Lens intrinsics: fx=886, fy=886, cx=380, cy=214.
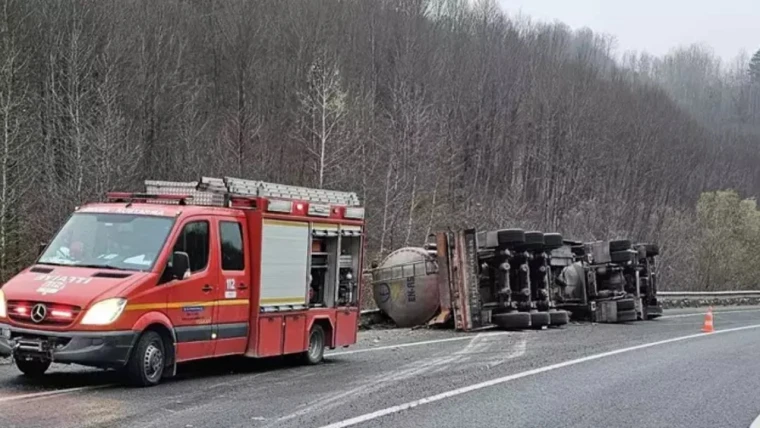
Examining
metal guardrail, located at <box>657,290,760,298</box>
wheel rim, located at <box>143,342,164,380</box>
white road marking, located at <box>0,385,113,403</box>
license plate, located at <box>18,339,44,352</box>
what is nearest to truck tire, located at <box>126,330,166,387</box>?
wheel rim, located at <box>143,342,164,380</box>

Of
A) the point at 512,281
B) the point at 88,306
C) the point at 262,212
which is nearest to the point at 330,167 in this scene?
the point at 512,281

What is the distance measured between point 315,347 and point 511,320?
841 centimetres

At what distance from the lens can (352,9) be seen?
53.9 m

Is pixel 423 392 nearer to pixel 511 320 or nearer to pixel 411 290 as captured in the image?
pixel 411 290

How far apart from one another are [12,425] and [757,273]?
190ft

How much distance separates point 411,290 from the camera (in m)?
20.0

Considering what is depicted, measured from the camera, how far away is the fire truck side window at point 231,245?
10.4 m

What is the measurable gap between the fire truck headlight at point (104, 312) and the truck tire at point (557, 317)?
1417 centimetres

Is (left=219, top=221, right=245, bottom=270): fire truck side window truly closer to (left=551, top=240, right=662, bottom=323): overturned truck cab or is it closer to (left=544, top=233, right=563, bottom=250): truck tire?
(left=544, top=233, right=563, bottom=250): truck tire

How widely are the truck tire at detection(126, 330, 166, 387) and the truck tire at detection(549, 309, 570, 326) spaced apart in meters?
13.5

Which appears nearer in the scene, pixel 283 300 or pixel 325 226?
pixel 283 300

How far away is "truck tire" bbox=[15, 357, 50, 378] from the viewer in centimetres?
928

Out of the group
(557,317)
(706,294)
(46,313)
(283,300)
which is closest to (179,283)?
(46,313)

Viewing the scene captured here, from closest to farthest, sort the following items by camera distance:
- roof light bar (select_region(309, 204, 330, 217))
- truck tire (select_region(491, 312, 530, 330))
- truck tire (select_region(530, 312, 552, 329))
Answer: roof light bar (select_region(309, 204, 330, 217)), truck tire (select_region(491, 312, 530, 330)), truck tire (select_region(530, 312, 552, 329))
